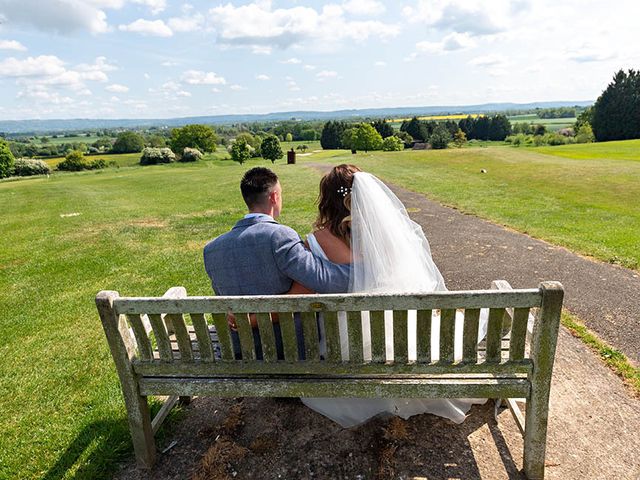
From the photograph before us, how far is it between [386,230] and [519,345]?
1260 mm

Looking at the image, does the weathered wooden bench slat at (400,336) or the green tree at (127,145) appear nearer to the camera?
the weathered wooden bench slat at (400,336)

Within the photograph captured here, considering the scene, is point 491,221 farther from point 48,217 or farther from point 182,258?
point 48,217

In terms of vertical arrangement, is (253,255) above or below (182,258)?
above

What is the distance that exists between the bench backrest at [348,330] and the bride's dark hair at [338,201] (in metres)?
0.83

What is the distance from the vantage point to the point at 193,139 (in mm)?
88875

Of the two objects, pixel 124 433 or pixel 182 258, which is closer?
pixel 124 433

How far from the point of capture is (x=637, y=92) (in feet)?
Result: 221

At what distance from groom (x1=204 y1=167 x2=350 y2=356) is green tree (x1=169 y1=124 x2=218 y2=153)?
9009cm

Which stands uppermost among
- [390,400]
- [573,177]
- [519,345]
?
[519,345]

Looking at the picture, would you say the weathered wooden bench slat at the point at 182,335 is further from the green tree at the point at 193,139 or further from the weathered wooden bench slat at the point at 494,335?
the green tree at the point at 193,139

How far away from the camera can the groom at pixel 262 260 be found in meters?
3.14

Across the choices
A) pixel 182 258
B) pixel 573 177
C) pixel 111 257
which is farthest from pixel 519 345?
pixel 573 177

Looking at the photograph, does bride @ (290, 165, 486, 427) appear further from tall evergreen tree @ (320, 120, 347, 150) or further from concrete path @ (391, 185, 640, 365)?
tall evergreen tree @ (320, 120, 347, 150)


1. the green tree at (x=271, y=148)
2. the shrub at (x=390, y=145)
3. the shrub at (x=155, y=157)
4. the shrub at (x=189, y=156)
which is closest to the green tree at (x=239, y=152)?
the green tree at (x=271, y=148)
